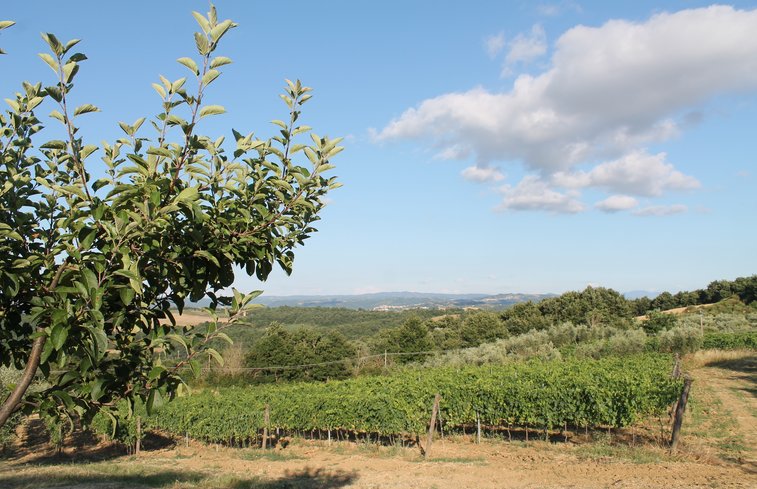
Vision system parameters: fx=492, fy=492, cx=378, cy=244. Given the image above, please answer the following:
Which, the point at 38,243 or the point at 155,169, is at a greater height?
the point at 155,169

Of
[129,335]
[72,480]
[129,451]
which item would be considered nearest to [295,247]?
[129,335]

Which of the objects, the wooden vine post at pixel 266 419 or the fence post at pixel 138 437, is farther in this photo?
the fence post at pixel 138 437

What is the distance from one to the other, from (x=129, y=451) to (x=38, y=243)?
2357 centimetres

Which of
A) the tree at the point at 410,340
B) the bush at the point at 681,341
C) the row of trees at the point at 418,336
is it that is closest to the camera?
the bush at the point at 681,341

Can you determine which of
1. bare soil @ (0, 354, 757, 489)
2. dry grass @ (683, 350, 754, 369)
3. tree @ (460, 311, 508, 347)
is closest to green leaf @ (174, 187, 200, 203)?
bare soil @ (0, 354, 757, 489)

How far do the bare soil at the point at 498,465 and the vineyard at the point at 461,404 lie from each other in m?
0.76

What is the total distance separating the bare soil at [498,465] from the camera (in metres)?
9.66

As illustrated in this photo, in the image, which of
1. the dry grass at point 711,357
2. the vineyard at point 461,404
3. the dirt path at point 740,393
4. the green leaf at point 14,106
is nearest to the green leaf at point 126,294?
the green leaf at point 14,106

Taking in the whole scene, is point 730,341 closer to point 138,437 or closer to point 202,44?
point 138,437

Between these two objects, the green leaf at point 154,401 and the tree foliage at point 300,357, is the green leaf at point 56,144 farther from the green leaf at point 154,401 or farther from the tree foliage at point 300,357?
the tree foliage at point 300,357

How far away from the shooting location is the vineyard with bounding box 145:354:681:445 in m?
12.9

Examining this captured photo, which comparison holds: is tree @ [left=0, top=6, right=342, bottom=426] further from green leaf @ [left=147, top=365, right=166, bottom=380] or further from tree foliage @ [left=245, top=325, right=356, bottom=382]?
tree foliage @ [left=245, top=325, right=356, bottom=382]

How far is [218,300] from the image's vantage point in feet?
8.53

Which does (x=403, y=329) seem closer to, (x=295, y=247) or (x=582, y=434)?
(x=582, y=434)
